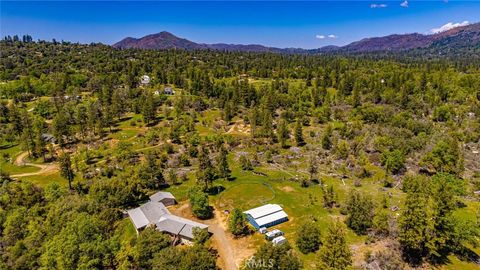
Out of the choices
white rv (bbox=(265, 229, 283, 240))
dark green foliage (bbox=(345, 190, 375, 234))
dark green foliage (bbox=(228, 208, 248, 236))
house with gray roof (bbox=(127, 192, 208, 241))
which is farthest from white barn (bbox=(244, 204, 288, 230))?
dark green foliage (bbox=(345, 190, 375, 234))

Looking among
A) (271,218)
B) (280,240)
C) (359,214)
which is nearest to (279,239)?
(280,240)

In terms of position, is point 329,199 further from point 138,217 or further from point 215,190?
point 138,217

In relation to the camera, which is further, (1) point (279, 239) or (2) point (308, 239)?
(1) point (279, 239)

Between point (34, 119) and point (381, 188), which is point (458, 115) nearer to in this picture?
point (381, 188)

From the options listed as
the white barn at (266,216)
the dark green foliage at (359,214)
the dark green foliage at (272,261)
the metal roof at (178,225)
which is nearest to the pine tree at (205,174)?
the metal roof at (178,225)

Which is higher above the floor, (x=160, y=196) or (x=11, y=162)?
(x=11, y=162)

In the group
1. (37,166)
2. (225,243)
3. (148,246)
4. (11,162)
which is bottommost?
(225,243)

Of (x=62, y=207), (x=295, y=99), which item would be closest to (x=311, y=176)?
(x=62, y=207)
